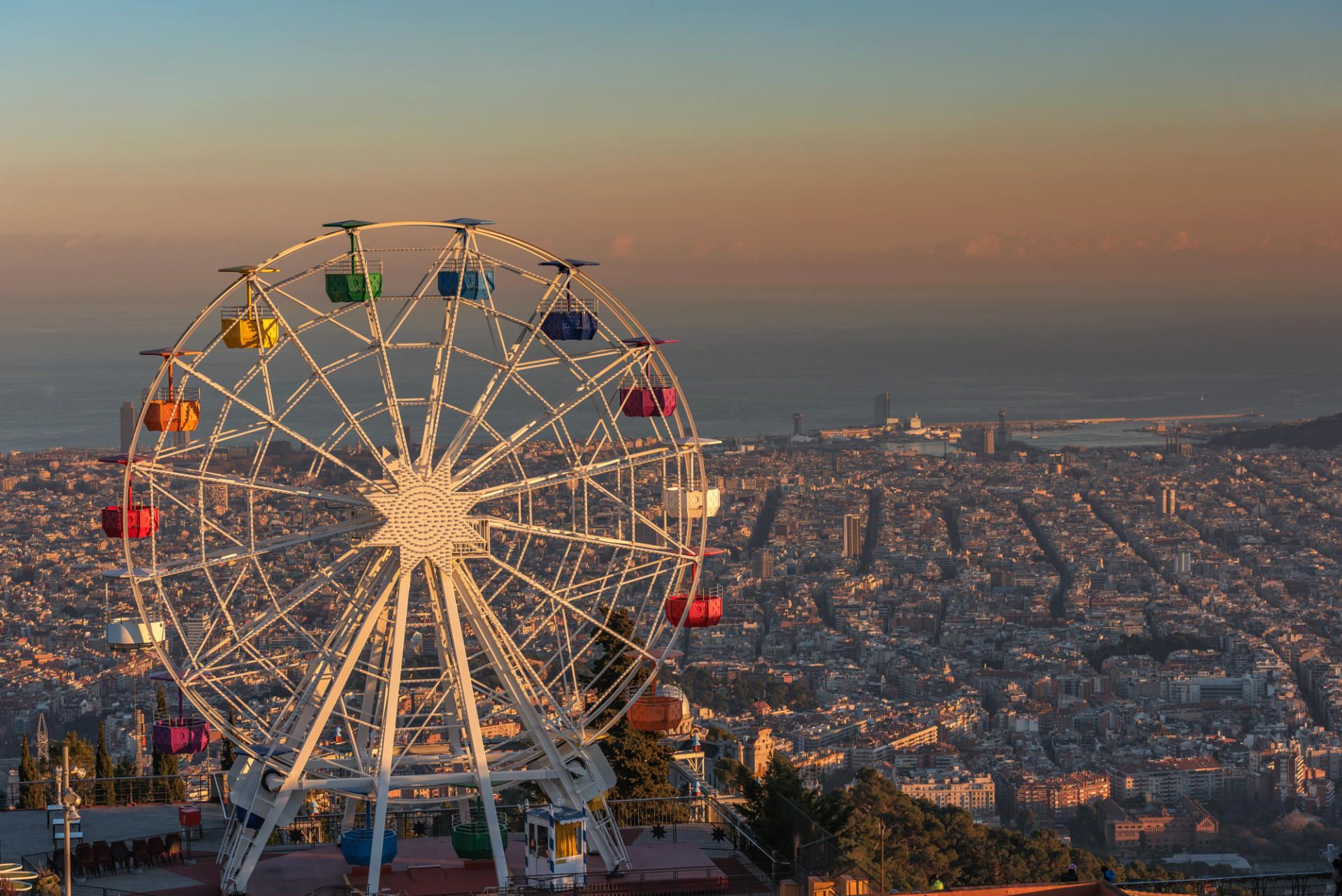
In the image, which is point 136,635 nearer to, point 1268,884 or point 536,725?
point 536,725

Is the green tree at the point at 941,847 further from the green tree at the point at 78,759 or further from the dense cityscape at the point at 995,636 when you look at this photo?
the green tree at the point at 78,759

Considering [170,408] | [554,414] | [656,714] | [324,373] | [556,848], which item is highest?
[324,373]

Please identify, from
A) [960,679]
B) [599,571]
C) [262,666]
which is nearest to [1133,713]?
[960,679]

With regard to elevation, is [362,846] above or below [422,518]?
below

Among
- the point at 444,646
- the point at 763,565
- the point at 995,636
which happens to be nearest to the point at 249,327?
the point at 444,646

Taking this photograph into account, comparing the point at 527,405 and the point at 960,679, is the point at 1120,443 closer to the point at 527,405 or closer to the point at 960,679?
the point at 527,405

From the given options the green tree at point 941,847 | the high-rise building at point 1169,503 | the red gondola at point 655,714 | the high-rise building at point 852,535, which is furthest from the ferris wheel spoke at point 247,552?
the high-rise building at point 1169,503

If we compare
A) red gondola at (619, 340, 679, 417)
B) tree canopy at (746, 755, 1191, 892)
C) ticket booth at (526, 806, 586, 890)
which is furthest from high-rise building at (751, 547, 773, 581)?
ticket booth at (526, 806, 586, 890)

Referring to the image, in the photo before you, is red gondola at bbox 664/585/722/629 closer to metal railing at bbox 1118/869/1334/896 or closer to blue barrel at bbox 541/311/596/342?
blue barrel at bbox 541/311/596/342
